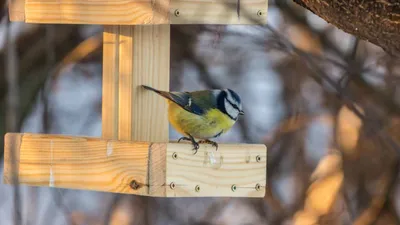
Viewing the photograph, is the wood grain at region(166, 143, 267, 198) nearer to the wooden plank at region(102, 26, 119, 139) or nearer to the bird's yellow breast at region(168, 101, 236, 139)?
the bird's yellow breast at region(168, 101, 236, 139)

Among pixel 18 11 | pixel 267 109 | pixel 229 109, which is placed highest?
pixel 18 11

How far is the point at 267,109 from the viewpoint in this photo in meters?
3.70

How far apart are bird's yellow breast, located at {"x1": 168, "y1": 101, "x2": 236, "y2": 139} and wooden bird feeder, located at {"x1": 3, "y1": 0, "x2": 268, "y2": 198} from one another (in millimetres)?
34

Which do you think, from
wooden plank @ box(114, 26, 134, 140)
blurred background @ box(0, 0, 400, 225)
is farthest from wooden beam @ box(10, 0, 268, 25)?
blurred background @ box(0, 0, 400, 225)

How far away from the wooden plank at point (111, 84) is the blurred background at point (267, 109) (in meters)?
1.50

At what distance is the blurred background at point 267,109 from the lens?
3521 millimetres

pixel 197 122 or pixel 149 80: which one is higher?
pixel 149 80

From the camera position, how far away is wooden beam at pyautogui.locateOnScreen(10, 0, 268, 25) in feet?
5.65

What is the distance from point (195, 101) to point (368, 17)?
2.64ft

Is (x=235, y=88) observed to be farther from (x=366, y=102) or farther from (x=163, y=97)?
(x=163, y=97)

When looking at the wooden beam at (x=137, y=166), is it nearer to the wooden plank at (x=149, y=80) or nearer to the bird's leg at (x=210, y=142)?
the bird's leg at (x=210, y=142)

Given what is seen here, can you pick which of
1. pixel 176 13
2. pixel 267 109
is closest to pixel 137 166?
pixel 176 13

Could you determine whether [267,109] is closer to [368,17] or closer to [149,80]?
[149,80]

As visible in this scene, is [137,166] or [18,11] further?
[18,11]
